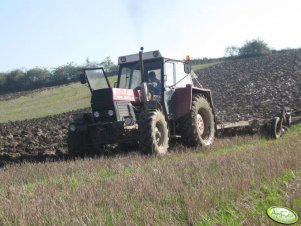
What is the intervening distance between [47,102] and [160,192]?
103 feet

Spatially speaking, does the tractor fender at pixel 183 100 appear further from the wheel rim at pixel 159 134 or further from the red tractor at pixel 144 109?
the wheel rim at pixel 159 134

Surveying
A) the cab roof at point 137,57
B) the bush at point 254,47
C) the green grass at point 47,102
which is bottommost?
the green grass at point 47,102

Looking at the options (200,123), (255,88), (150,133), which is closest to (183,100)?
(200,123)

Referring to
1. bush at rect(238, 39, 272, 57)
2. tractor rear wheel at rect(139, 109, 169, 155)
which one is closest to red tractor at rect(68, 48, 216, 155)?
tractor rear wheel at rect(139, 109, 169, 155)

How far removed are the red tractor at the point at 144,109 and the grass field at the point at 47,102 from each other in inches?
751

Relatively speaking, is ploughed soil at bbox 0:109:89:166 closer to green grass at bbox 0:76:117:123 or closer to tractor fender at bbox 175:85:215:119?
tractor fender at bbox 175:85:215:119

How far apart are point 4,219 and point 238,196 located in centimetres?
232

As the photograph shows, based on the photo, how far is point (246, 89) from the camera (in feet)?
75.7

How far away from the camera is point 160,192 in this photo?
5137 mm

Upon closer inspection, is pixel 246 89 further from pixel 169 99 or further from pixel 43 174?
pixel 43 174

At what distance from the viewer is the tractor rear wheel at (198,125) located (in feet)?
33.3

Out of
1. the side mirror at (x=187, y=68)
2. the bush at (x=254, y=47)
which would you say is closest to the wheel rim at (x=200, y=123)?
the side mirror at (x=187, y=68)

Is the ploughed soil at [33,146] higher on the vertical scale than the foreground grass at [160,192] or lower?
lower

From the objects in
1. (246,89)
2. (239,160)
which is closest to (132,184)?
(239,160)
